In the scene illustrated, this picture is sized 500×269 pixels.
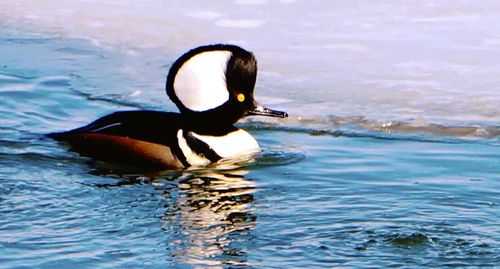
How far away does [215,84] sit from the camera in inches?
319

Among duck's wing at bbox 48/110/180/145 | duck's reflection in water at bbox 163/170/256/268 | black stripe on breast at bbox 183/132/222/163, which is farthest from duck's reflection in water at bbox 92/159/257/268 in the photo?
duck's wing at bbox 48/110/180/145

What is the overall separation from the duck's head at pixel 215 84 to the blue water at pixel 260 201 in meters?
0.37

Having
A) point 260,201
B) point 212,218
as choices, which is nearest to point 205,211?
point 212,218

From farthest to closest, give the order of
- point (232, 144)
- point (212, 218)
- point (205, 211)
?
1. point (232, 144)
2. point (205, 211)
3. point (212, 218)

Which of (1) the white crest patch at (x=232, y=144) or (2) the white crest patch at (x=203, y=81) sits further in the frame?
(1) the white crest patch at (x=232, y=144)

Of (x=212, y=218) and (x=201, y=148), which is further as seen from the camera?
(x=201, y=148)

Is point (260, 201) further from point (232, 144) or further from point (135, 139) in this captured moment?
point (135, 139)

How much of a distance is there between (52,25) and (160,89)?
2630 mm

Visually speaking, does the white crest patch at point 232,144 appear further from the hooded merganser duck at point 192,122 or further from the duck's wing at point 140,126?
the duck's wing at point 140,126

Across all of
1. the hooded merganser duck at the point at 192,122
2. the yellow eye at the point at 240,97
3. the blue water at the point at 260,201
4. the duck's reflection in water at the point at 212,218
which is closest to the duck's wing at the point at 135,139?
the hooded merganser duck at the point at 192,122

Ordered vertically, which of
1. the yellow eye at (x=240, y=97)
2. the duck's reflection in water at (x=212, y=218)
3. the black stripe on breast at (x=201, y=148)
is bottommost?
the duck's reflection in water at (x=212, y=218)

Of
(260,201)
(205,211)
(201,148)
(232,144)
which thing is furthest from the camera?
(232,144)

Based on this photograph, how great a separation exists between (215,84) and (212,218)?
180 centimetres

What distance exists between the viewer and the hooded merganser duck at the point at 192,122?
313 inches
